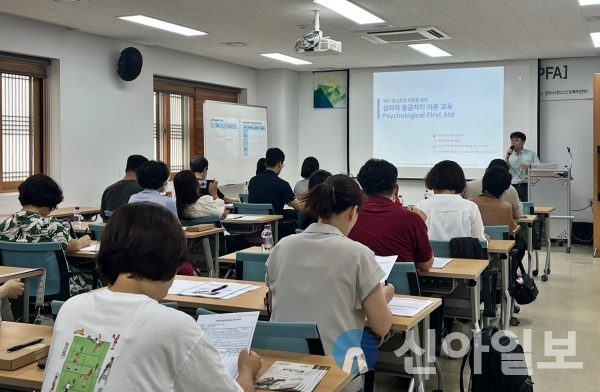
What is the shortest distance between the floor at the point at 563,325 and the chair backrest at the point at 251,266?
3.29ft

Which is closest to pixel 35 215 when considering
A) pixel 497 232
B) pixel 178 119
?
pixel 497 232

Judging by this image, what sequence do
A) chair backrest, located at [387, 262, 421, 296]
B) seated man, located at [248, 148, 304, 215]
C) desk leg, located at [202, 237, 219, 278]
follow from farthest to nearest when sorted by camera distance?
seated man, located at [248, 148, 304, 215], desk leg, located at [202, 237, 219, 278], chair backrest, located at [387, 262, 421, 296]

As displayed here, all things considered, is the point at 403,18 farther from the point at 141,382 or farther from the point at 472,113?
the point at 141,382

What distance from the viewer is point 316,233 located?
8.46 ft

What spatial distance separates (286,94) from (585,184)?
5.23 meters

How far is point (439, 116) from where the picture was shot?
36.4 ft

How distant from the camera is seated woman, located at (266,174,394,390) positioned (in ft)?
8.05

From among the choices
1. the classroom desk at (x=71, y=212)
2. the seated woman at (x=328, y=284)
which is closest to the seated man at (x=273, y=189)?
the classroom desk at (x=71, y=212)

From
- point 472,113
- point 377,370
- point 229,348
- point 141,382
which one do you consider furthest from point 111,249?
point 472,113

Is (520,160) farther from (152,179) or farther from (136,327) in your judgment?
(136,327)

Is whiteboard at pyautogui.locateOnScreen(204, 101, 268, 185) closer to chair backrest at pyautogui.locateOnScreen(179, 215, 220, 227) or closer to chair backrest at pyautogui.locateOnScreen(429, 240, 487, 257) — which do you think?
chair backrest at pyautogui.locateOnScreen(179, 215, 220, 227)

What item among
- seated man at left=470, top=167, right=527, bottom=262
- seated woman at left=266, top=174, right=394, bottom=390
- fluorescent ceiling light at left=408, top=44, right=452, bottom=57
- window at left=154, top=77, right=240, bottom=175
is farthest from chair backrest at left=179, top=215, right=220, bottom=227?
fluorescent ceiling light at left=408, top=44, right=452, bottom=57

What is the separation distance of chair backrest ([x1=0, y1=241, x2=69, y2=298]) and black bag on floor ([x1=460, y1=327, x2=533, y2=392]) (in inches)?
103

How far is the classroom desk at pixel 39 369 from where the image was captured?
6.31 feet
